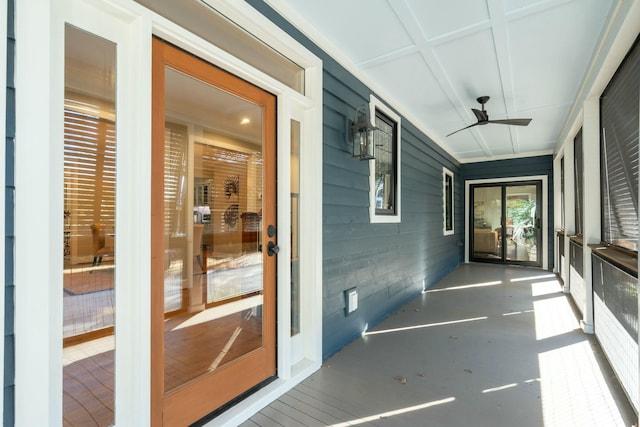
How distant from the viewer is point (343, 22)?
7.85 ft

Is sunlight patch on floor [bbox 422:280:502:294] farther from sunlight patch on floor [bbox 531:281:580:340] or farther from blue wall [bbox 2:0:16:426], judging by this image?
blue wall [bbox 2:0:16:426]

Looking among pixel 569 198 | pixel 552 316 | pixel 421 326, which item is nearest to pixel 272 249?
pixel 421 326

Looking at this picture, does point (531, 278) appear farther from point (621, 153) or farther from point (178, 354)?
point (178, 354)

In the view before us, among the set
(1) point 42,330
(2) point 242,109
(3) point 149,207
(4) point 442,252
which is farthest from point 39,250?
(4) point 442,252

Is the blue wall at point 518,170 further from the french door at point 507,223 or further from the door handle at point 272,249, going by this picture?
the door handle at point 272,249

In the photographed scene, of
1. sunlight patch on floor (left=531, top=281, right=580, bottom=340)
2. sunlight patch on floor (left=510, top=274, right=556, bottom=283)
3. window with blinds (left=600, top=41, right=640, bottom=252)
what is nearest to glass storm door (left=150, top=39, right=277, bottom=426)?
window with blinds (left=600, top=41, right=640, bottom=252)

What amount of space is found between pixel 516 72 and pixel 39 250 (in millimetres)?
3926

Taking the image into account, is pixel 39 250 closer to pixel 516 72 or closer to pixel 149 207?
pixel 149 207

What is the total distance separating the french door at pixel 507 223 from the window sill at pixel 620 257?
4.73 m

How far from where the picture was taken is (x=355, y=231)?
3.09m

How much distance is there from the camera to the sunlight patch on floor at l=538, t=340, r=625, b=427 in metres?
1.88

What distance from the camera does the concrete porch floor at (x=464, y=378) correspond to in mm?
1903

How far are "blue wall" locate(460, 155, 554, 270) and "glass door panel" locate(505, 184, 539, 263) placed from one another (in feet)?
0.94

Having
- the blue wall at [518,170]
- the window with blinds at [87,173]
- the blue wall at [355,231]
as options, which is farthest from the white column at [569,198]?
the window with blinds at [87,173]
